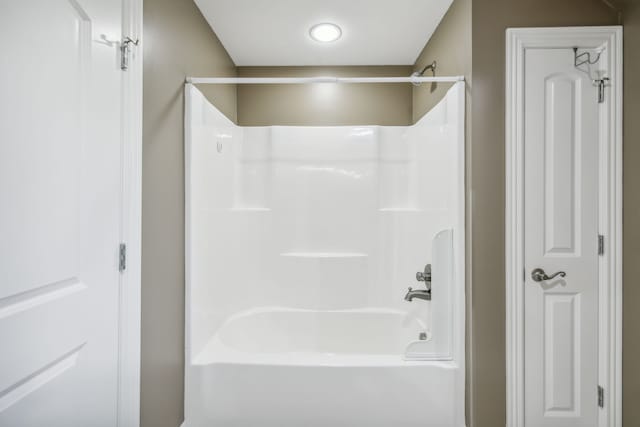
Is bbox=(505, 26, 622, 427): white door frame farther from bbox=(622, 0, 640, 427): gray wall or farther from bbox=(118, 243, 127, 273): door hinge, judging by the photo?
bbox=(118, 243, 127, 273): door hinge

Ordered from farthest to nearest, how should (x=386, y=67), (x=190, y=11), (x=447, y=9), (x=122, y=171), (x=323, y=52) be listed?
(x=386, y=67) < (x=323, y=52) < (x=447, y=9) < (x=190, y=11) < (x=122, y=171)

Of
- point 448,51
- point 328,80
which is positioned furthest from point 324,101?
point 328,80

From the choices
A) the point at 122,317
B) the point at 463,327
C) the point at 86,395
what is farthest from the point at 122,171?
the point at 463,327

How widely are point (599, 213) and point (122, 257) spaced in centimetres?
211

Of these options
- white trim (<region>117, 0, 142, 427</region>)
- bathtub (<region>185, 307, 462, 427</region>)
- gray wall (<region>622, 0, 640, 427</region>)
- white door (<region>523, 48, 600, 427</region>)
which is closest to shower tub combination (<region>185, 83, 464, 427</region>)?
bathtub (<region>185, 307, 462, 427</region>)

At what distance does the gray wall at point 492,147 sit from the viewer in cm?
180

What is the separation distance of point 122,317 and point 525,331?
1.78 metres

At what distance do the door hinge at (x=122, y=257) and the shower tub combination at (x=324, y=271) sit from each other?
55 cm

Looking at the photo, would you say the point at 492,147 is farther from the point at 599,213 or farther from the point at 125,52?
the point at 125,52

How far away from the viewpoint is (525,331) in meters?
1.80

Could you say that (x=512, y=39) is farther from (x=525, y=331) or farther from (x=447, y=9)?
(x=525, y=331)

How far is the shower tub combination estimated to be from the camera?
5.94 ft

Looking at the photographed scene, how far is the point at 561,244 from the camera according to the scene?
1.80 m

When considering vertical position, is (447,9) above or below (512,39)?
above
